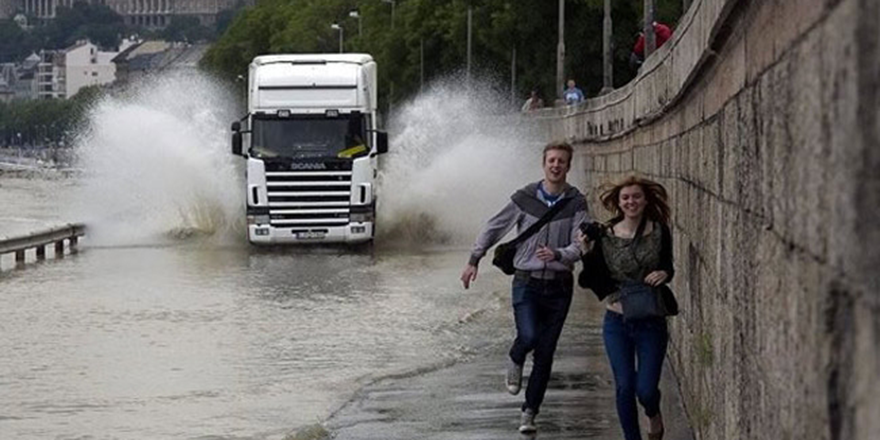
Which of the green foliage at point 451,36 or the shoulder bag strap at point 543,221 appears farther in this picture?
the green foliage at point 451,36

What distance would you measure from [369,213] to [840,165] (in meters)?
34.5

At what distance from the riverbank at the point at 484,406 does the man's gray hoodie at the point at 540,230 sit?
46.7 inches

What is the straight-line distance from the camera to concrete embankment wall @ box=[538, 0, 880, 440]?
361 centimetres

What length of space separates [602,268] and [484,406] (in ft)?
15.6

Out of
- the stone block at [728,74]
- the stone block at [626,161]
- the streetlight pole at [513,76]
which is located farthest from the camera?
the streetlight pole at [513,76]

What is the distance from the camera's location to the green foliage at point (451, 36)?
223 ft

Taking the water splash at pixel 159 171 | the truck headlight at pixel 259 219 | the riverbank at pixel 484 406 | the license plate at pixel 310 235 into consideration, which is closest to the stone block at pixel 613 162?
the riverbank at pixel 484 406

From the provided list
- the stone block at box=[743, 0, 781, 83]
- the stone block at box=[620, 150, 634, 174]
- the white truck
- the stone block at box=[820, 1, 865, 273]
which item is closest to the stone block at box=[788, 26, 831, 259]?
the stone block at box=[820, 1, 865, 273]

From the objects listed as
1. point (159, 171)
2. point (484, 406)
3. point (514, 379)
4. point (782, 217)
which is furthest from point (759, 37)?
point (159, 171)

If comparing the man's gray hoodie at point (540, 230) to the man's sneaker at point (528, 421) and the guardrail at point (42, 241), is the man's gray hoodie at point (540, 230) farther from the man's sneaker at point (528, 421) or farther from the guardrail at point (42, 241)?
the guardrail at point (42, 241)

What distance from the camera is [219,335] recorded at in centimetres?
2370

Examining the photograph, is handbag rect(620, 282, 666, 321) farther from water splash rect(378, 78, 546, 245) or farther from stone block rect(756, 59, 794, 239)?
water splash rect(378, 78, 546, 245)

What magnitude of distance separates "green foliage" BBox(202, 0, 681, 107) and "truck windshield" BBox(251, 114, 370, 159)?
2482 cm

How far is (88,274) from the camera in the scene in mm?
35125
